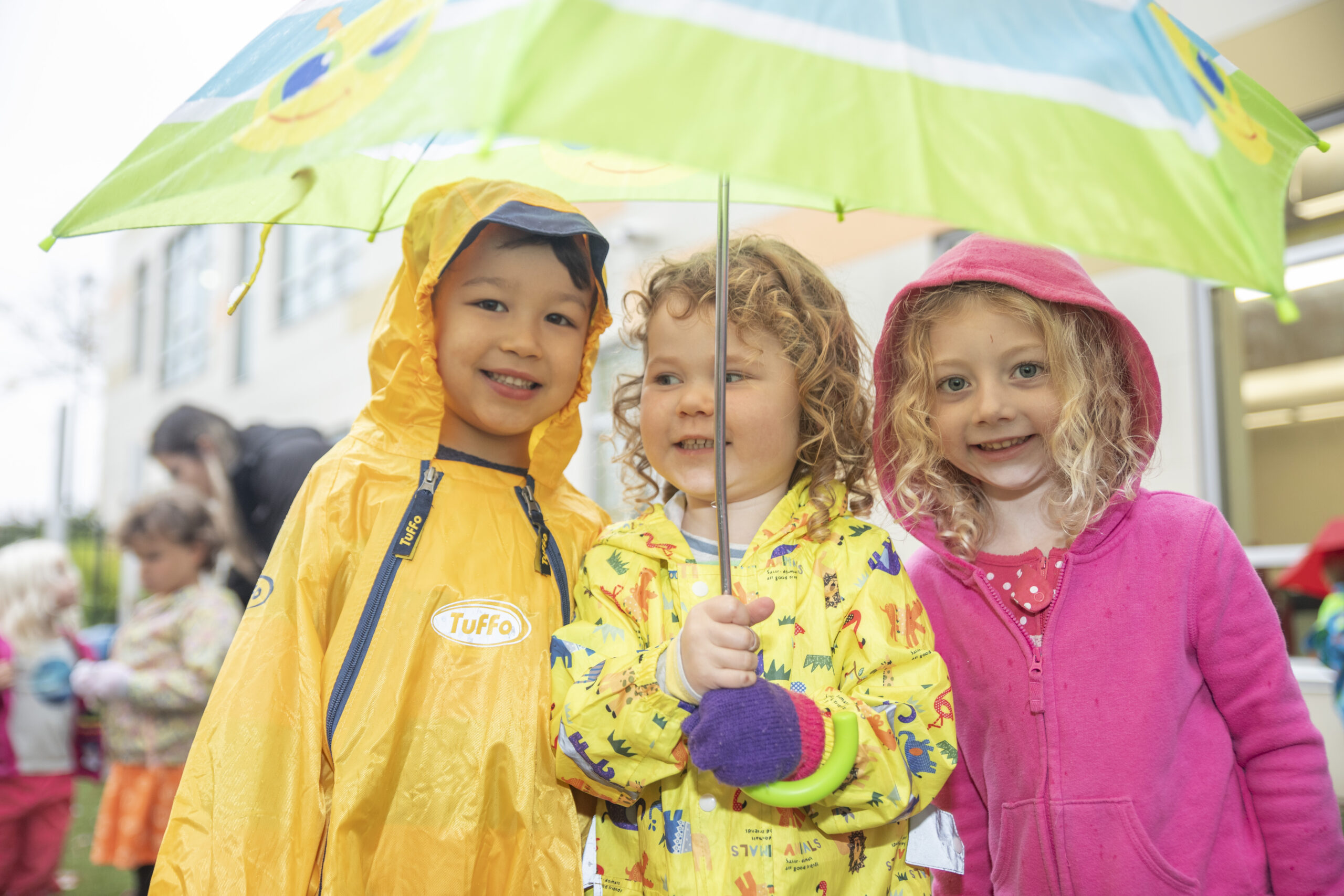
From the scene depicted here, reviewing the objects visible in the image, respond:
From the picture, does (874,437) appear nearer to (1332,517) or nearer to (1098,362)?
(1098,362)

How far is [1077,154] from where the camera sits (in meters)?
1.16

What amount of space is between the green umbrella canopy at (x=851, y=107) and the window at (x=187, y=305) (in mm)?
14749

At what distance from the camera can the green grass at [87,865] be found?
5.22 m

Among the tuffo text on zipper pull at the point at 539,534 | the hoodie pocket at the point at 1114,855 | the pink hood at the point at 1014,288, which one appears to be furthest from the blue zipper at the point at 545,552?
the hoodie pocket at the point at 1114,855

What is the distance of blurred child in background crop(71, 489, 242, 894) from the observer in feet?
13.2

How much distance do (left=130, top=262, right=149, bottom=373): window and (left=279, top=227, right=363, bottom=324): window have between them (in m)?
6.81

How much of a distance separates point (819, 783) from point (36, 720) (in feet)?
14.9

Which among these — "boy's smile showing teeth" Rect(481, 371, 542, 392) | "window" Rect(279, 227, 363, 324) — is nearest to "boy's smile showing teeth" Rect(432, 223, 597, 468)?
"boy's smile showing teeth" Rect(481, 371, 542, 392)

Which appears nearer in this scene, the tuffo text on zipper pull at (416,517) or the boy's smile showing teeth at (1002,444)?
Answer: the tuffo text on zipper pull at (416,517)

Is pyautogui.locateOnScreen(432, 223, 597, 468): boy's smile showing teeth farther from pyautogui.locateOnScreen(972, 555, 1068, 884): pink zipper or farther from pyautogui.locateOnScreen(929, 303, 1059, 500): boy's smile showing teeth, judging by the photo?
pyautogui.locateOnScreen(972, 555, 1068, 884): pink zipper

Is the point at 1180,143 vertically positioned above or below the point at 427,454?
above

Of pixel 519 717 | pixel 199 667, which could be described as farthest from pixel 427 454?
pixel 199 667

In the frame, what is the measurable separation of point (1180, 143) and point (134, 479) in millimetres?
18547

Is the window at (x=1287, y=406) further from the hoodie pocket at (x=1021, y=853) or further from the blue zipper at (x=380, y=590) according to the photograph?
the blue zipper at (x=380, y=590)
